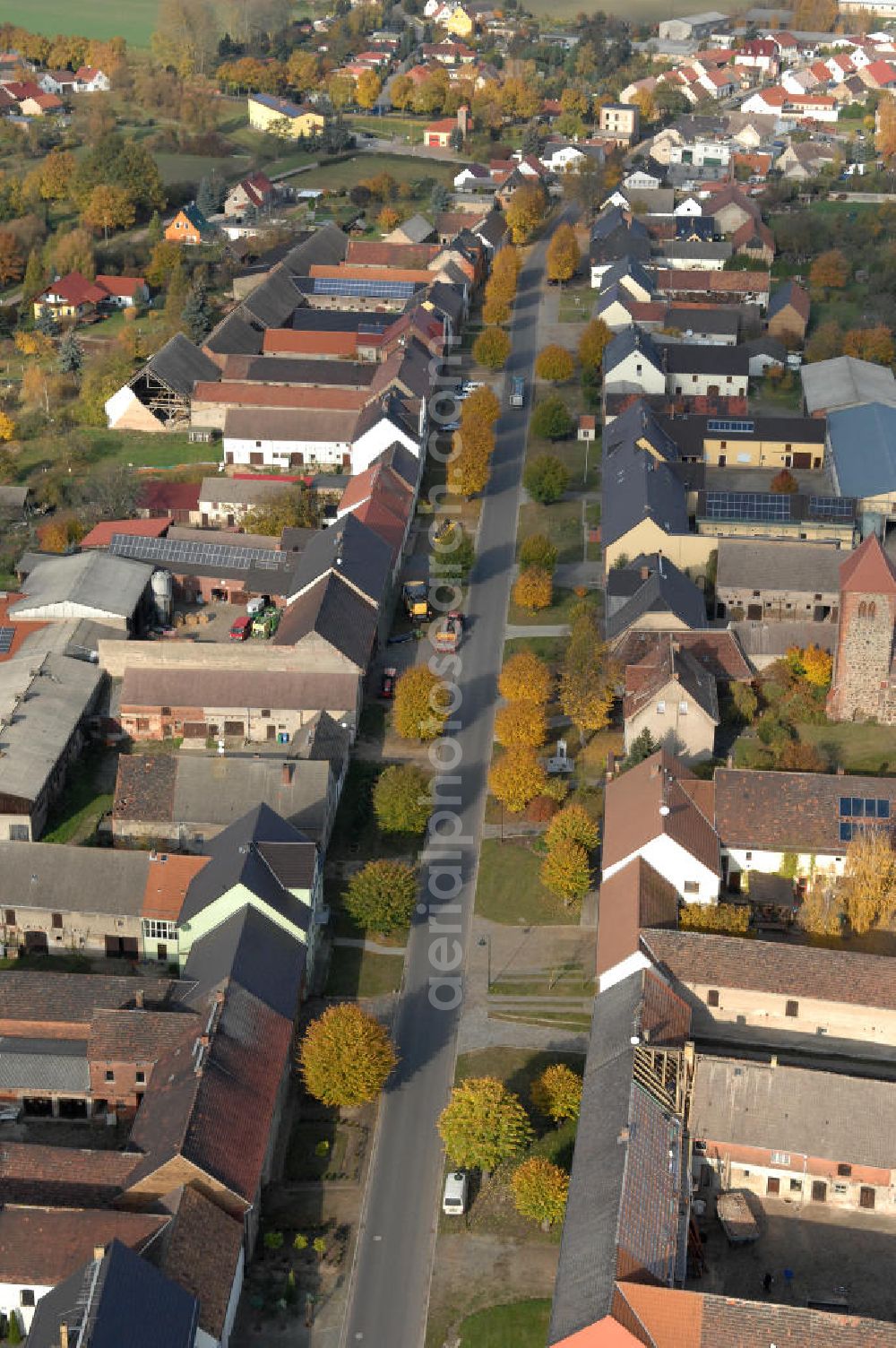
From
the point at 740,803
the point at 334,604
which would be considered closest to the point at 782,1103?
the point at 740,803

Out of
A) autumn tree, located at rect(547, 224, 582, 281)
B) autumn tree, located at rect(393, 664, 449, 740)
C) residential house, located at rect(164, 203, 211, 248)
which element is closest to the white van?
autumn tree, located at rect(393, 664, 449, 740)

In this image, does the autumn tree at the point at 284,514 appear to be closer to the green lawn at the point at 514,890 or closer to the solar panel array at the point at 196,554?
the solar panel array at the point at 196,554

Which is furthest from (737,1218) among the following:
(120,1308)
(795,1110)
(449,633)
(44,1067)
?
(449,633)

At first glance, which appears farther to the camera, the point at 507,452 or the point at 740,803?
the point at 507,452

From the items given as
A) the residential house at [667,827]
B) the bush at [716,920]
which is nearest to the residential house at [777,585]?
the residential house at [667,827]

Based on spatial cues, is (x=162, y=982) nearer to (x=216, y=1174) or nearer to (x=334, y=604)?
(x=216, y=1174)

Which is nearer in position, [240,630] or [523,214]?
[240,630]

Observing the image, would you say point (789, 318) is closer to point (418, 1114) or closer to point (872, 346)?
point (872, 346)
